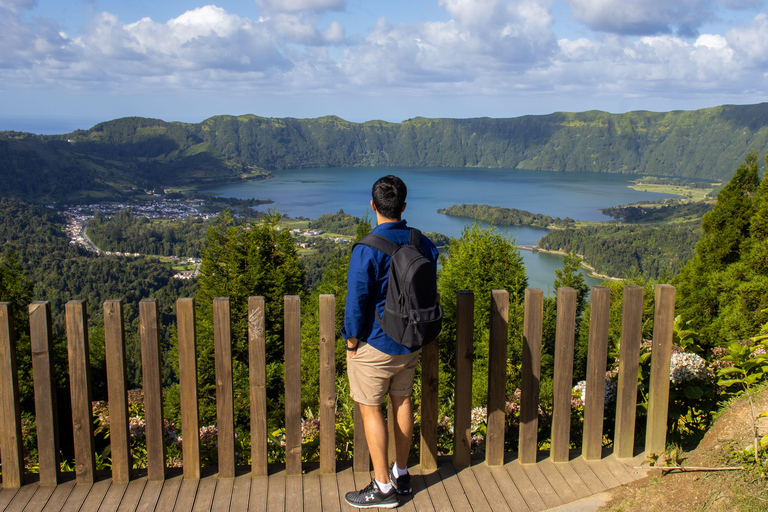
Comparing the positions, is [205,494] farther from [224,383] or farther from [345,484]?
[345,484]

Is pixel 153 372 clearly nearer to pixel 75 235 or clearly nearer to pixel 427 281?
pixel 427 281

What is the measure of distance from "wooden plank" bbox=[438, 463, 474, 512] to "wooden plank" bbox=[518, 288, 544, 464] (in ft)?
1.04

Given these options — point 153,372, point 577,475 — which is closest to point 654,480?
point 577,475

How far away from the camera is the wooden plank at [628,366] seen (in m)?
2.59

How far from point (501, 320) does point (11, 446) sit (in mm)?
2236

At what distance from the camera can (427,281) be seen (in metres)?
2.14

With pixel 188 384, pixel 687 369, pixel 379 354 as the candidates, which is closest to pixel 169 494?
pixel 188 384

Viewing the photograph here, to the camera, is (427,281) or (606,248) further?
(606,248)

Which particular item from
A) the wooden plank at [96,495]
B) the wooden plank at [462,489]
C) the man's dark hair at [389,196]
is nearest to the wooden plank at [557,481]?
the wooden plank at [462,489]

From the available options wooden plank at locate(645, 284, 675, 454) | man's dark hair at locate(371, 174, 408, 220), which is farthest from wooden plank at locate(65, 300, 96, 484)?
wooden plank at locate(645, 284, 675, 454)

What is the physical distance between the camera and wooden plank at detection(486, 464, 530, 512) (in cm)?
239

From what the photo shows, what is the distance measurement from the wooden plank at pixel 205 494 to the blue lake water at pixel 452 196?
64.1 meters

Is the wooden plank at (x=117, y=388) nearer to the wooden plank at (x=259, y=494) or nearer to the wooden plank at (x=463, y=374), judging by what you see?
the wooden plank at (x=259, y=494)

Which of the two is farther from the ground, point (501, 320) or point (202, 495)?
point (501, 320)
